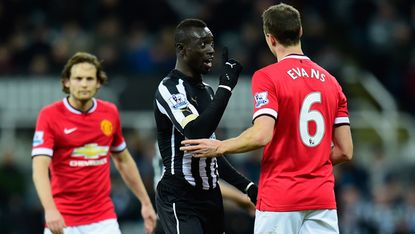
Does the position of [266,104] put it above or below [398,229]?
above

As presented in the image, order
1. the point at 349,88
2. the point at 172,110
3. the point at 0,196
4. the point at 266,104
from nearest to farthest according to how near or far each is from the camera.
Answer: the point at 266,104
the point at 172,110
the point at 0,196
the point at 349,88

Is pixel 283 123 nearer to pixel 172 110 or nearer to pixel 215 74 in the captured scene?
pixel 172 110

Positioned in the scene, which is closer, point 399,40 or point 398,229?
point 398,229

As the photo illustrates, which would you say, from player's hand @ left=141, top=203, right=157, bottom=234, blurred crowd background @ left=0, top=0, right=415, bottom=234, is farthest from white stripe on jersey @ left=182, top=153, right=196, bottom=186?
blurred crowd background @ left=0, top=0, right=415, bottom=234

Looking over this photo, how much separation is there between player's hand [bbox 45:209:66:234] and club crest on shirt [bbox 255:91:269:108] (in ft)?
6.53

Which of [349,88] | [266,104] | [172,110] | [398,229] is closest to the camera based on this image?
[266,104]

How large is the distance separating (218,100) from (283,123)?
446 mm

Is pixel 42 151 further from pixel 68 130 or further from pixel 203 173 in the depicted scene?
pixel 203 173

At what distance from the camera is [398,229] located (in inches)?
513

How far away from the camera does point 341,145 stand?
646 cm

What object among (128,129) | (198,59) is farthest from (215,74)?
(198,59)

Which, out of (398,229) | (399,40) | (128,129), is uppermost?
(399,40)

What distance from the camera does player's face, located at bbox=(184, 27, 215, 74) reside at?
258 inches

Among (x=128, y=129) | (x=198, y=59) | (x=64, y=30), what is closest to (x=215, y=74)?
(x=128, y=129)
